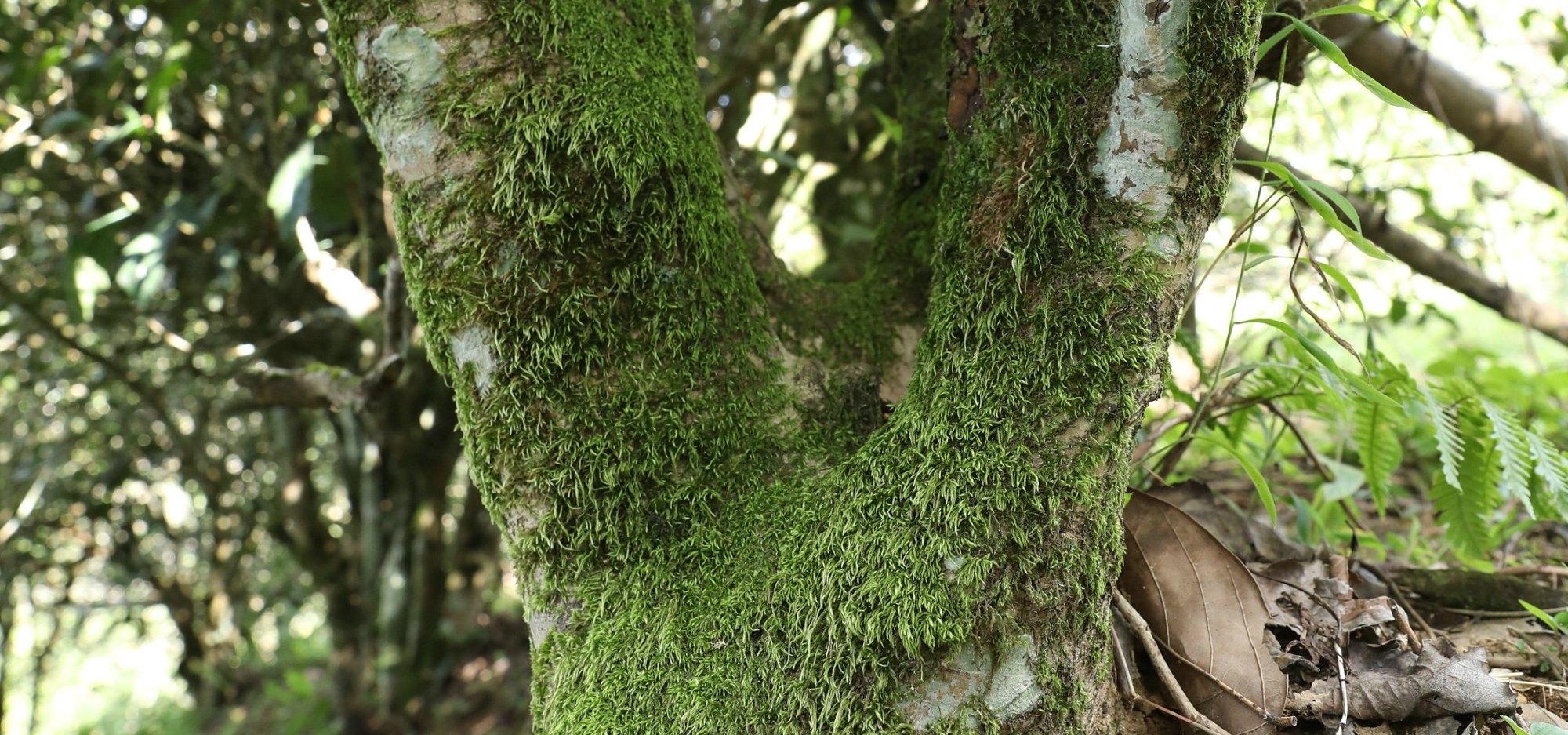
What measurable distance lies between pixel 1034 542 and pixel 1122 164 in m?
0.47

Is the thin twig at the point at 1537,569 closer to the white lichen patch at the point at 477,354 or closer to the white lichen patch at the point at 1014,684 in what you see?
the white lichen patch at the point at 1014,684

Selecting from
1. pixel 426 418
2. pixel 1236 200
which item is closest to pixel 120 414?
pixel 426 418

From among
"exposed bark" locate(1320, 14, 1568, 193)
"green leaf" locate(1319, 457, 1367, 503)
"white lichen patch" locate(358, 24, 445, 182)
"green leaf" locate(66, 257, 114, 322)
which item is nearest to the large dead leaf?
"green leaf" locate(1319, 457, 1367, 503)

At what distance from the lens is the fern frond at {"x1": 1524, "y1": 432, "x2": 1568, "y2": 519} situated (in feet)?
3.76

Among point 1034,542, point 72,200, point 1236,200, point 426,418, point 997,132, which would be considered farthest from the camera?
point 426,418

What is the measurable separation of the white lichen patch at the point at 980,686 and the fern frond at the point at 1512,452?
792mm

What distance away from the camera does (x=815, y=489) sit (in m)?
1.11

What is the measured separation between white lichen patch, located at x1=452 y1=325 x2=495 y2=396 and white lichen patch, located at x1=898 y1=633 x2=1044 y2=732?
0.69m

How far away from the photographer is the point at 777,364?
1.23 metres

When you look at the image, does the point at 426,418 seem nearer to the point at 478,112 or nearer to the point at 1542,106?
the point at 478,112

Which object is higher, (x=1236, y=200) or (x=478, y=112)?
(x=1236, y=200)

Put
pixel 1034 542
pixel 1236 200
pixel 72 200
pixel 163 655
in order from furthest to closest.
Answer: pixel 163 655
pixel 72 200
pixel 1236 200
pixel 1034 542

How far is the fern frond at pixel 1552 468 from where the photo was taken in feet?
3.76

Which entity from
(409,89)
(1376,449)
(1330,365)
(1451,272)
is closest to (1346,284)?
(1330,365)
